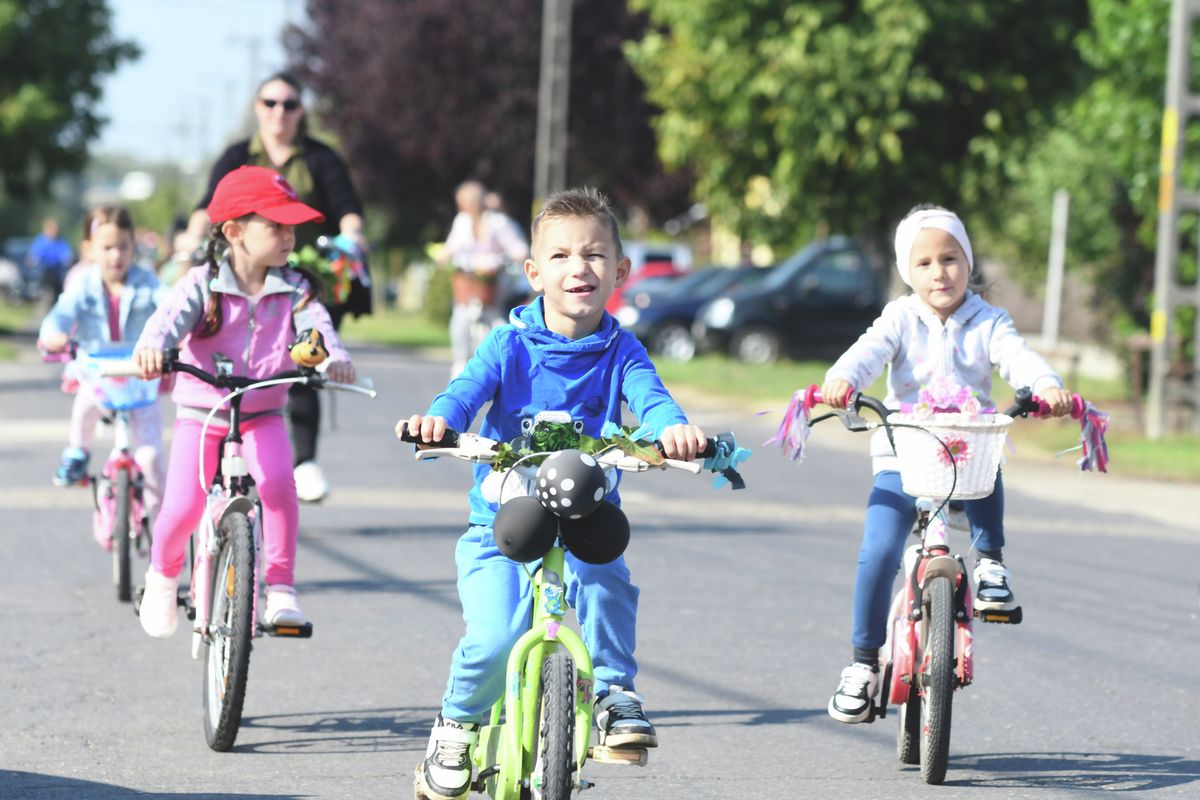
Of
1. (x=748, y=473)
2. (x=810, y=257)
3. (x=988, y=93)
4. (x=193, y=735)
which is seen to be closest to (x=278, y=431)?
(x=193, y=735)

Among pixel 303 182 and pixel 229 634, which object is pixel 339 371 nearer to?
pixel 229 634

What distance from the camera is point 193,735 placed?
630cm

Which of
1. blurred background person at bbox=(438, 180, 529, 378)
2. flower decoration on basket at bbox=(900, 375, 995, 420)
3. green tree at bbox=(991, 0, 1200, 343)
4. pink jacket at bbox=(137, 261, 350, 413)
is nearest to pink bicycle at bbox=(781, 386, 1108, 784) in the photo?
flower decoration on basket at bbox=(900, 375, 995, 420)

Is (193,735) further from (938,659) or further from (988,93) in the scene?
(988,93)

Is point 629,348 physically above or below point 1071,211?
below

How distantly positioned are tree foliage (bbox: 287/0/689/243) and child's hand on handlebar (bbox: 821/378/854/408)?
1665 inches

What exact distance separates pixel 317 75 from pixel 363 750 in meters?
47.1

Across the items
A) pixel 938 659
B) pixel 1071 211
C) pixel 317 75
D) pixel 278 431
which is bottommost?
pixel 938 659

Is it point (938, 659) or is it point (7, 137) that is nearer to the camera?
point (938, 659)

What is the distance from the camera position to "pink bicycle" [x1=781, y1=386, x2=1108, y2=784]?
5.59m

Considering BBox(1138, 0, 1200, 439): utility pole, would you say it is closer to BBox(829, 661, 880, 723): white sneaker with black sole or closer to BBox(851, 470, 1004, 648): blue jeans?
BBox(851, 470, 1004, 648): blue jeans

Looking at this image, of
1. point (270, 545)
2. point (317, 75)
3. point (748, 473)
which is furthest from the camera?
point (317, 75)

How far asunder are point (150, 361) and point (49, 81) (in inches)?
1359

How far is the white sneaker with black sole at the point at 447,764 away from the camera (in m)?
4.78
